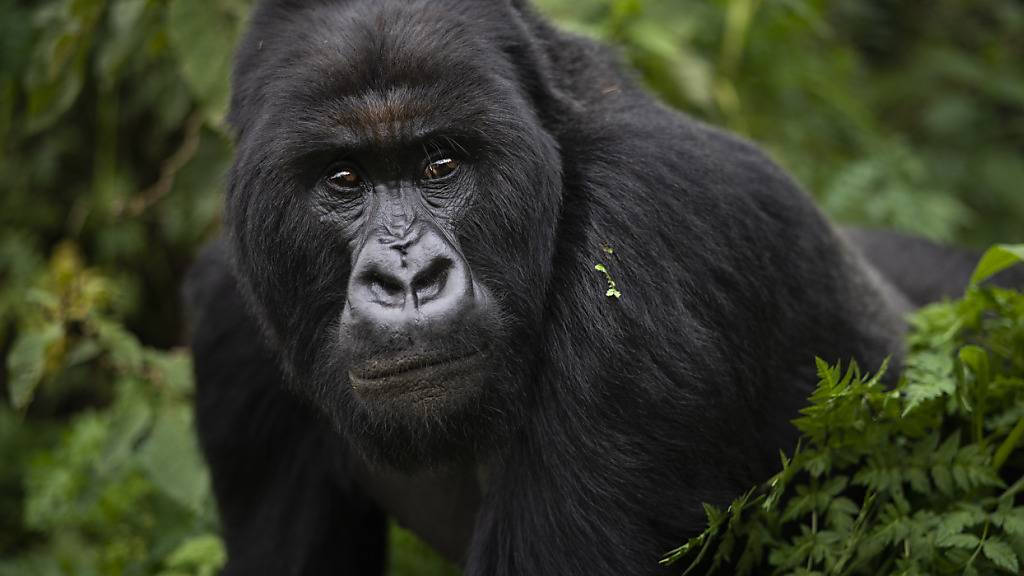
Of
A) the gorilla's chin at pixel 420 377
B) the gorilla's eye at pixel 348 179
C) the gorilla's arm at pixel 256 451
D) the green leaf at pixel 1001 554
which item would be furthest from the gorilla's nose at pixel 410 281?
the green leaf at pixel 1001 554

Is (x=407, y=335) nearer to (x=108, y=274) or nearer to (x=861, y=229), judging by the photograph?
(x=861, y=229)

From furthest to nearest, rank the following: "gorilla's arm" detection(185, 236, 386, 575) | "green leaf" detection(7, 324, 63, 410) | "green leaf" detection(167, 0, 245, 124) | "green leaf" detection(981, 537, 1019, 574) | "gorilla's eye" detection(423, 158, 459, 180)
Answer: "green leaf" detection(167, 0, 245, 124) → "green leaf" detection(7, 324, 63, 410) → "gorilla's arm" detection(185, 236, 386, 575) → "gorilla's eye" detection(423, 158, 459, 180) → "green leaf" detection(981, 537, 1019, 574)

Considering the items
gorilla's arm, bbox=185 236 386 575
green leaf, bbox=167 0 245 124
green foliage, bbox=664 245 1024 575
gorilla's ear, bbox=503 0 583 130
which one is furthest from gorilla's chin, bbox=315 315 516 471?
green leaf, bbox=167 0 245 124

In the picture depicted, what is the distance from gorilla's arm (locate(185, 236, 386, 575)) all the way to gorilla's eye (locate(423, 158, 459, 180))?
3.82 ft

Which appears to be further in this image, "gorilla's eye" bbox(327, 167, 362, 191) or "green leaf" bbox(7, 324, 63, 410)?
"green leaf" bbox(7, 324, 63, 410)

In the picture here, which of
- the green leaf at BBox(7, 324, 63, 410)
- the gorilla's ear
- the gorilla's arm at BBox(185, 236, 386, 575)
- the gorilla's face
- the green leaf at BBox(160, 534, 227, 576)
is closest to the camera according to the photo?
the gorilla's face

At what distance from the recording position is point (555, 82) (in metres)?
3.34

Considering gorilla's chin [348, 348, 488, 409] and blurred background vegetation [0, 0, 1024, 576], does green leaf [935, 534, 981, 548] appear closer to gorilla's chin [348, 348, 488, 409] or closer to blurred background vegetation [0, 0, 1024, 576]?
gorilla's chin [348, 348, 488, 409]

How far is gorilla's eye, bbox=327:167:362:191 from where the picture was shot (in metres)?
Answer: 2.97

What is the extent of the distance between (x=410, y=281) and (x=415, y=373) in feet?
0.76

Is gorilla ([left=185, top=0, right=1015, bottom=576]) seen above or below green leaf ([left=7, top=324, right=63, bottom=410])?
above

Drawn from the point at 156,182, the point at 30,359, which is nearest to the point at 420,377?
the point at 30,359

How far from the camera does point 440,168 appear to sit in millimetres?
2938

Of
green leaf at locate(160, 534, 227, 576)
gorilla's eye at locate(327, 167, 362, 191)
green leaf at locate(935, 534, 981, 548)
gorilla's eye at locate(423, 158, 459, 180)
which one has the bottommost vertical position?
green leaf at locate(160, 534, 227, 576)
